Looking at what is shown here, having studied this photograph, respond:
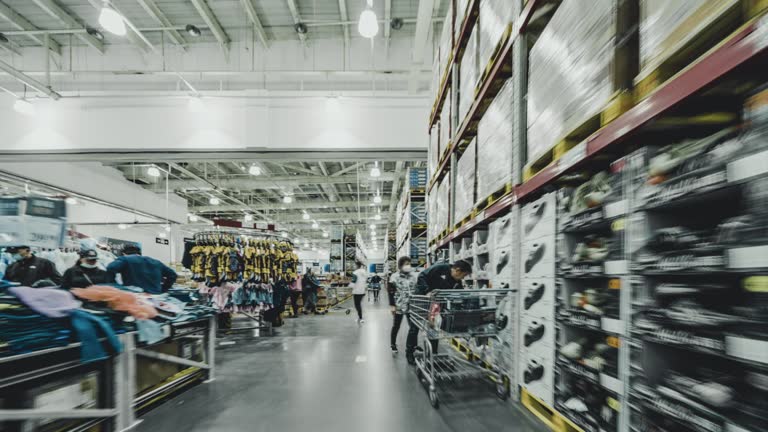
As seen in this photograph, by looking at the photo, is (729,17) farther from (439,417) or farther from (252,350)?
(252,350)

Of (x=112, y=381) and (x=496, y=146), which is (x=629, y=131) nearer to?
(x=496, y=146)

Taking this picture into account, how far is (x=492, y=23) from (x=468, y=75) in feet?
2.86

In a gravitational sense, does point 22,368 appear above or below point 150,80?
below

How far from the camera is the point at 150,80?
31.1 ft

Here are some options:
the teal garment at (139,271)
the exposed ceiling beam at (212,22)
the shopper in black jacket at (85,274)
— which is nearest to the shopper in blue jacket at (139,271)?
the teal garment at (139,271)

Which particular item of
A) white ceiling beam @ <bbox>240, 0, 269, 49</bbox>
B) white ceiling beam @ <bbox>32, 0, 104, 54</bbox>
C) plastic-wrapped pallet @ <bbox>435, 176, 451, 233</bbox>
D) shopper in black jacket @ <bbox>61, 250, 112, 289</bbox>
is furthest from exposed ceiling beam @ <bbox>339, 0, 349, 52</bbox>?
shopper in black jacket @ <bbox>61, 250, 112, 289</bbox>

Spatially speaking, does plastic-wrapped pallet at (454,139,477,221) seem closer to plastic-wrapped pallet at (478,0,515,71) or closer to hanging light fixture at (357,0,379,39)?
plastic-wrapped pallet at (478,0,515,71)

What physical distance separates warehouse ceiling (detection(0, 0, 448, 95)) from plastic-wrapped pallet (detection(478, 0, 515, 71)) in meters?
3.09

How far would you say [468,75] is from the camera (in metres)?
4.68

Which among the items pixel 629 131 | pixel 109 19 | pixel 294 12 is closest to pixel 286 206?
pixel 294 12

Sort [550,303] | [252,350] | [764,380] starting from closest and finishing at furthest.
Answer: [764,380] < [550,303] < [252,350]

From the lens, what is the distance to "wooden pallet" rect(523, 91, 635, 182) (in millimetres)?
1884

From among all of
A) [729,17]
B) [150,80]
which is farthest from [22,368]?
[150,80]

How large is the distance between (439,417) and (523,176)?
2375 millimetres
